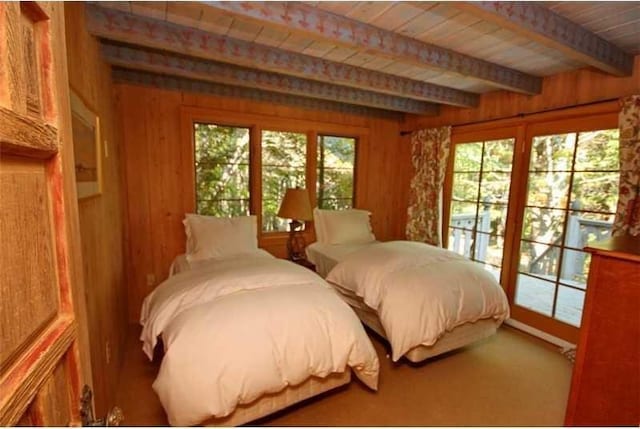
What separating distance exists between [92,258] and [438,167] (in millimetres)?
3299

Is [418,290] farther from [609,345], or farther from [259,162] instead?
[259,162]

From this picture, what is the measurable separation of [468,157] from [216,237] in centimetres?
279

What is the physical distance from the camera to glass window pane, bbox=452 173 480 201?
10.8 ft

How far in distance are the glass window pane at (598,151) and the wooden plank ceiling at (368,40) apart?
1.55 ft

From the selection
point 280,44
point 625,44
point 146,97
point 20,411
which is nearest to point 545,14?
point 625,44

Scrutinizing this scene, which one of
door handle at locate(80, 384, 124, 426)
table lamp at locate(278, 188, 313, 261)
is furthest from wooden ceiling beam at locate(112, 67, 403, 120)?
door handle at locate(80, 384, 124, 426)

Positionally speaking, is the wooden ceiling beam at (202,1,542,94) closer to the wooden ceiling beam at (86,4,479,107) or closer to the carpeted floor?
the wooden ceiling beam at (86,4,479,107)

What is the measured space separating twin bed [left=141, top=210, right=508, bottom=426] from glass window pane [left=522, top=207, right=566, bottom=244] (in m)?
0.79

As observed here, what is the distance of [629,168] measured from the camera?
2131 millimetres

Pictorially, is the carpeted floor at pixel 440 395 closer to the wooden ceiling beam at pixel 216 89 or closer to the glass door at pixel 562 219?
the glass door at pixel 562 219

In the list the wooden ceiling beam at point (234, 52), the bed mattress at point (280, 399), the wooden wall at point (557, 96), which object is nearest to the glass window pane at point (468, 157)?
the wooden wall at point (557, 96)

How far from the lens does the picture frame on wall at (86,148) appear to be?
1267mm

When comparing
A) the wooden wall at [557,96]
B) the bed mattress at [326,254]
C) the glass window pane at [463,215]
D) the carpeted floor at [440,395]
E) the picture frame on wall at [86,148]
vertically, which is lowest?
the carpeted floor at [440,395]

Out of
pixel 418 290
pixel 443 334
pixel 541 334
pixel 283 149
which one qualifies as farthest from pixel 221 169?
pixel 541 334
